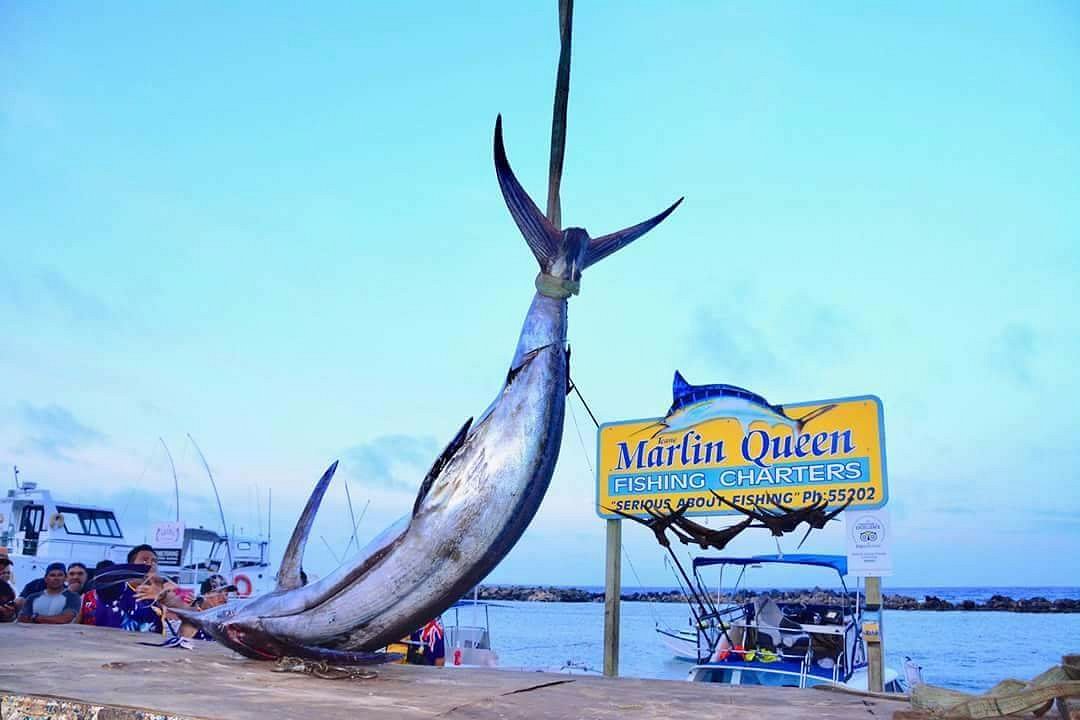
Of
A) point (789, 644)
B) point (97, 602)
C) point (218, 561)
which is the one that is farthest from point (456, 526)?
point (218, 561)

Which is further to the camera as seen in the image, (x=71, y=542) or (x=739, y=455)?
(x=71, y=542)

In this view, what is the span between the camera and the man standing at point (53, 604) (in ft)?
23.0

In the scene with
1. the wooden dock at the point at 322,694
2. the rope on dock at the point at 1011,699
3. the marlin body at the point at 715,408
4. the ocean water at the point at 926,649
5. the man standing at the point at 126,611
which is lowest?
the ocean water at the point at 926,649

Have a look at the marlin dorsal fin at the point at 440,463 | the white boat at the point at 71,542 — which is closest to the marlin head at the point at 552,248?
the marlin dorsal fin at the point at 440,463

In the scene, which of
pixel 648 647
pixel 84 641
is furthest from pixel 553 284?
pixel 648 647

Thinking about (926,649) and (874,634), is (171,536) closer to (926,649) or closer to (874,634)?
(874,634)

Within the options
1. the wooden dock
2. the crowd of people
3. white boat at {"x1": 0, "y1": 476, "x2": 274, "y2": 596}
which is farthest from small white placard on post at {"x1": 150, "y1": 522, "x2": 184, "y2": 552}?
the wooden dock

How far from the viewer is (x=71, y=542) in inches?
739

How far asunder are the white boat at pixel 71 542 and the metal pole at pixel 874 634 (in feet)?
46.2

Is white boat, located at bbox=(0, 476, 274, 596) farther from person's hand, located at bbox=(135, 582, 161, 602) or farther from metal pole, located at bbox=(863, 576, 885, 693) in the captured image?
metal pole, located at bbox=(863, 576, 885, 693)

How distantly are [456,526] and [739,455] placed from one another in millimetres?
4306

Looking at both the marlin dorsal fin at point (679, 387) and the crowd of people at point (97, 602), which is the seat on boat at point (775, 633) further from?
the crowd of people at point (97, 602)

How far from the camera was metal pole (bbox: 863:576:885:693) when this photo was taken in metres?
6.26

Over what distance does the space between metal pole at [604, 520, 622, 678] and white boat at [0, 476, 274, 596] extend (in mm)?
12124
